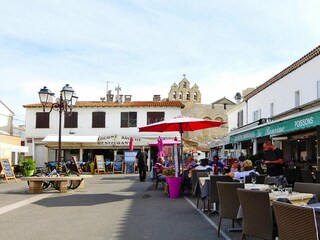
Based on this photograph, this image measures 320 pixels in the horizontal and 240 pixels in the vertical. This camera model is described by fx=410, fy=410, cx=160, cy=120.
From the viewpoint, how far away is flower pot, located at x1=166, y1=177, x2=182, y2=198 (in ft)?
38.9

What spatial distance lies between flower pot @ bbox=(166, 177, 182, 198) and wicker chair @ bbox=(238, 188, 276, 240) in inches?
265

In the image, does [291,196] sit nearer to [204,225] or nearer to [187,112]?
[204,225]

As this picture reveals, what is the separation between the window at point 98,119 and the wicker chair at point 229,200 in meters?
28.0

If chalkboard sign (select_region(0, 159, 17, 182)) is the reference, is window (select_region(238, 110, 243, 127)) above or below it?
above

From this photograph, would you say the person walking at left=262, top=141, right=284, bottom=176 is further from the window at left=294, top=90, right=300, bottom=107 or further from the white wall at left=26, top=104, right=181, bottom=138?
the white wall at left=26, top=104, right=181, bottom=138

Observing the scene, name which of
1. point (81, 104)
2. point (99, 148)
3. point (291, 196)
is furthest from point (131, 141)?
point (291, 196)

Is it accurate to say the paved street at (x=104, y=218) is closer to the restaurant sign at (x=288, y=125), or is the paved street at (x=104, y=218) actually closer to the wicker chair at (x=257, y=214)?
the wicker chair at (x=257, y=214)

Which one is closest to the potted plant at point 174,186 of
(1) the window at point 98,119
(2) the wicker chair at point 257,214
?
(2) the wicker chair at point 257,214

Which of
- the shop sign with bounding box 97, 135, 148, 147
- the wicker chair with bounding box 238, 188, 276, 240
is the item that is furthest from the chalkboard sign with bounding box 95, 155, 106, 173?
the wicker chair with bounding box 238, 188, 276, 240

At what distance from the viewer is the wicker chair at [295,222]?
3496mm

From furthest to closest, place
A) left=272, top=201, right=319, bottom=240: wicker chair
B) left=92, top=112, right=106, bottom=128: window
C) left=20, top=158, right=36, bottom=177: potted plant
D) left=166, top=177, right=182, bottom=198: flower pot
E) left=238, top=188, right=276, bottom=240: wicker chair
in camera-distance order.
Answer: left=92, top=112, right=106, bottom=128: window → left=20, top=158, right=36, bottom=177: potted plant → left=166, top=177, right=182, bottom=198: flower pot → left=238, top=188, right=276, bottom=240: wicker chair → left=272, top=201, right=319, bottom=240: wicker chair

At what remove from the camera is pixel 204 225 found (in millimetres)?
7480

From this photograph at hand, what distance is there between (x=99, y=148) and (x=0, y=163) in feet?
44.9

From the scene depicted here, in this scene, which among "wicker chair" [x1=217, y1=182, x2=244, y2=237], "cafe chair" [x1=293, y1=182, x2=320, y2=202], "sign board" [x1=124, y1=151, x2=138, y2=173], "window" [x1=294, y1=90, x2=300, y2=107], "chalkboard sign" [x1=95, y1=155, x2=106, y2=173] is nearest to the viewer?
"cafe chair" [x1=293, y1=182, x2=320, y2=202]
